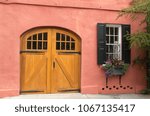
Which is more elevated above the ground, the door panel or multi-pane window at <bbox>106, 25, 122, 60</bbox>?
multi-pane window at <bbox>106, 25, 122, 60</bbox>

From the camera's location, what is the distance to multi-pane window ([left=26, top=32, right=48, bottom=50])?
9797 mm

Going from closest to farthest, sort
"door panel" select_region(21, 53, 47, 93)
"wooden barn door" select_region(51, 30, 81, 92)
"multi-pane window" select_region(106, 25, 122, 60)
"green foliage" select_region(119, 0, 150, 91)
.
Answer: "green foliage" select_region(119, 0, 150, 91)
"door panel" select_region(21, 53, 47, 93)
"wooden barn door" select_region(51, 30, 81, 92)
"multi-pane window" select_region(106, 25, 122, 60)

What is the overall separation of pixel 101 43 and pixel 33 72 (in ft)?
8.51

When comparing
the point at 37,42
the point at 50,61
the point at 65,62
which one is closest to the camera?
the point at 37,42

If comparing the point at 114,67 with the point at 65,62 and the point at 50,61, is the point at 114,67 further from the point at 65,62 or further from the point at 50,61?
the point at 50,61

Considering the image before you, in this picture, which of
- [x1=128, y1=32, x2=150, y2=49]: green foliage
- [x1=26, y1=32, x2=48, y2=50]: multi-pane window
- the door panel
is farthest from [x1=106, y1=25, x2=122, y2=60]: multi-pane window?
the door panel

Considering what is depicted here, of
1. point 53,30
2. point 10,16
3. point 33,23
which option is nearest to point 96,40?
point 53,30

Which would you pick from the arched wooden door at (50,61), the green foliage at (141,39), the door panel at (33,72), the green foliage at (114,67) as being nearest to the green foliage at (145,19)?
the green foliage at (141,39)

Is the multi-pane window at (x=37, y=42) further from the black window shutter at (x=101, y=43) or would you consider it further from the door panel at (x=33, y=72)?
the black window shutter at (x=101, y=43)

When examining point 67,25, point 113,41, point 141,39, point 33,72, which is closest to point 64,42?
point 67,25

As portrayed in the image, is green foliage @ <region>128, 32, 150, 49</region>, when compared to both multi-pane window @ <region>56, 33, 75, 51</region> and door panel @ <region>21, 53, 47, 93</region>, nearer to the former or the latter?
multi-pane window @ <region>56, 33, 75, 51</region>

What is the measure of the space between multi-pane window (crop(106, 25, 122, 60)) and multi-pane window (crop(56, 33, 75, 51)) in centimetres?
134

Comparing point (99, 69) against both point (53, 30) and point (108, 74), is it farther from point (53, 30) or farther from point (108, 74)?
point (53, 30)

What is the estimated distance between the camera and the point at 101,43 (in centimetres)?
1030
